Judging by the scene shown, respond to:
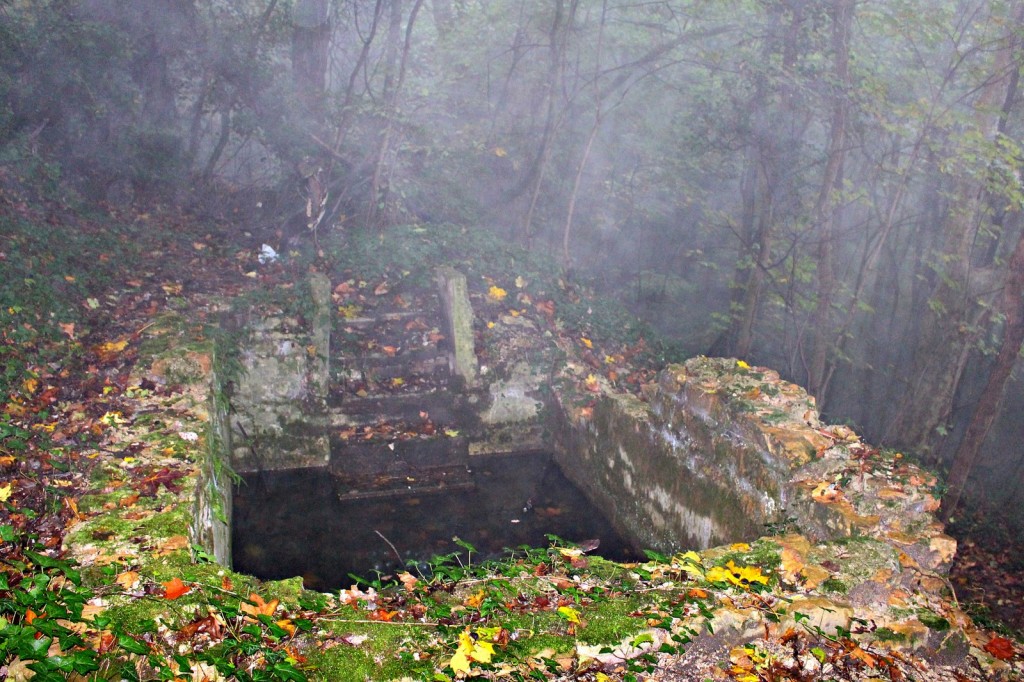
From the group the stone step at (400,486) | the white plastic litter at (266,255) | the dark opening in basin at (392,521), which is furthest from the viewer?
the white plastic litter at (266,255)

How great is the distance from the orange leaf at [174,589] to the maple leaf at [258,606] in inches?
12.3

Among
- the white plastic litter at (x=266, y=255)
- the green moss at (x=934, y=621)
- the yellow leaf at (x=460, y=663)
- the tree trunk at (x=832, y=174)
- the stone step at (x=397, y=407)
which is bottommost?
the stone step at (x=397, y=407)

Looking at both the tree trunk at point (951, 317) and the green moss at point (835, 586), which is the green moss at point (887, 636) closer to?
the green moss at point (835, 586)

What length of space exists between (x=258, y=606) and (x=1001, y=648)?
4213mm

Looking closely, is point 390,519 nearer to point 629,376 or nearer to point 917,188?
point 629,376

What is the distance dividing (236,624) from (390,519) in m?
4.33

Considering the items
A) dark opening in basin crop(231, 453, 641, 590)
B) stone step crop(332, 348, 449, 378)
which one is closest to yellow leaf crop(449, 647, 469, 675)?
dark opening in basin crop(231, 453, 641, 590)

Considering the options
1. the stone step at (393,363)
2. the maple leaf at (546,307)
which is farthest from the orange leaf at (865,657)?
the maple leaf at (546,307)

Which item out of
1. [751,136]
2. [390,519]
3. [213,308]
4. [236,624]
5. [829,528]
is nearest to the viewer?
[236,624]

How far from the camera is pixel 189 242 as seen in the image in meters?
11.0

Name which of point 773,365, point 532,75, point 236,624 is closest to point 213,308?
point 236,624

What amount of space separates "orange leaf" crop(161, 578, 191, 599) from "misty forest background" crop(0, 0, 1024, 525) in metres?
8.03

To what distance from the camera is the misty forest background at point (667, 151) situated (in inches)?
379

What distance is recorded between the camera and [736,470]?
615 cm
